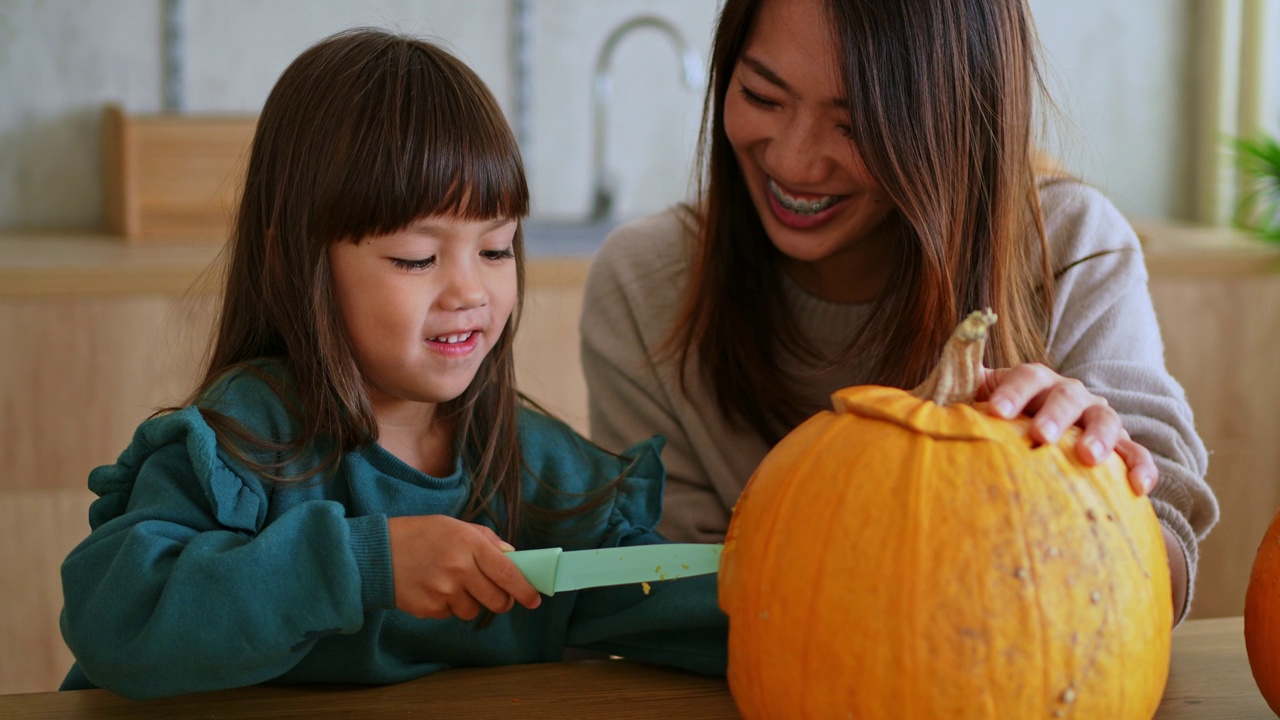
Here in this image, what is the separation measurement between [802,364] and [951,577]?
65cm

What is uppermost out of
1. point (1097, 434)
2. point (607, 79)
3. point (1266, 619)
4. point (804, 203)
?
point (607, 79)

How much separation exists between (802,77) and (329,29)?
68.4 inches

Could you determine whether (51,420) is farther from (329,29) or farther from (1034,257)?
(1034,257)

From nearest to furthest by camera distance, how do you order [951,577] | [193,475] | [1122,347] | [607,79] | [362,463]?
[951,577]
[193,475]
[362,463]
[1122,347]
[607,79]

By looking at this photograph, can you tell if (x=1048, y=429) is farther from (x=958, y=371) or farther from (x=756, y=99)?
(x=756, y=99)

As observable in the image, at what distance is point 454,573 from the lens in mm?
793

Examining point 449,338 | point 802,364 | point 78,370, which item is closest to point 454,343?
point 449,338

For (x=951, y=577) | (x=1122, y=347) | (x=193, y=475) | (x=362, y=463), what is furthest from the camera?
(x=1122, y=347)

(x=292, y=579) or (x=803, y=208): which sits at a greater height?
(x=803, y=208)

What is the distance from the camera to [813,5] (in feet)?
3.49

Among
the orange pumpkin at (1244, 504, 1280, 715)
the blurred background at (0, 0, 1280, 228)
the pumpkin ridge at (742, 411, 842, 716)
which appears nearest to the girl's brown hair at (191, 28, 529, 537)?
the pumpkin ridge at (742, 411, 842, 716)

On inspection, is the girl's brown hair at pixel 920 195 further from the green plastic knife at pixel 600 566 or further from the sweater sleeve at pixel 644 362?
the green plastic knife at pixel 600 566

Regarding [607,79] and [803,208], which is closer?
[803,208]

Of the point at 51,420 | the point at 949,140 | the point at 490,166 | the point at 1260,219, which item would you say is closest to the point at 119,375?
the point at 51,420
